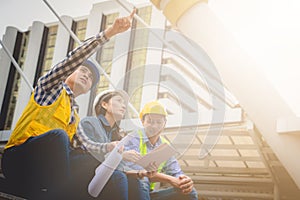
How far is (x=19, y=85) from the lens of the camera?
2586mm

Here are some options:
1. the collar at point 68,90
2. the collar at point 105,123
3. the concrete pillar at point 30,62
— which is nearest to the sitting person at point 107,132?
the collar at point 105,123

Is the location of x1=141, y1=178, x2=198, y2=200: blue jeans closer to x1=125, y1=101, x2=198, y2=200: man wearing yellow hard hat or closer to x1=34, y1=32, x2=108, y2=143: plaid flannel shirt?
x1=125, y1=101, x2=198, y2=200: man wearing yellow hard hat

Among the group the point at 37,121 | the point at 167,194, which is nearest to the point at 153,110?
the point at 167,194

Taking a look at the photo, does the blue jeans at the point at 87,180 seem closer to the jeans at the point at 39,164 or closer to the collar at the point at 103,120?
the jeans at the point at 39,164

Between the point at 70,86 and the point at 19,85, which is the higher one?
the point at 19,85

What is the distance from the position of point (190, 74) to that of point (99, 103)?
507mm

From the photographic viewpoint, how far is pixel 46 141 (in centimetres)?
117

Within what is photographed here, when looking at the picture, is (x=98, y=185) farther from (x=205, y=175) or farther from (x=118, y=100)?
(x=205, y=175)

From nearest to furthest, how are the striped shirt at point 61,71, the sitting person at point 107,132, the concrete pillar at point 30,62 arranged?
the striped shirt at point 61,71
the sitting person at point 107,132
the concrete pillar at point 30,62

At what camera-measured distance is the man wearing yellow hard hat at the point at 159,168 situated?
4.31 feet

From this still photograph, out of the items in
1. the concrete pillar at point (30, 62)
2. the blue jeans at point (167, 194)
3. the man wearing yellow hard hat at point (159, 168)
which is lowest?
the blue jeans at point (167, 194)

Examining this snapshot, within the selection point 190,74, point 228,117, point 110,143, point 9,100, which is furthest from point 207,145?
point 9,100

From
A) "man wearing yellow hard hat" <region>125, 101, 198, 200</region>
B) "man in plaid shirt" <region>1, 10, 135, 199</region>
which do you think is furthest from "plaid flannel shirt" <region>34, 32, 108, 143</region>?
"man wearing yellow hard hat" <region>125, 101, 198, 200</region>

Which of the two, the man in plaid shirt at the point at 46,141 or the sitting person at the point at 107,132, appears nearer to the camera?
the man in plaid shirt at the point at 46,141
